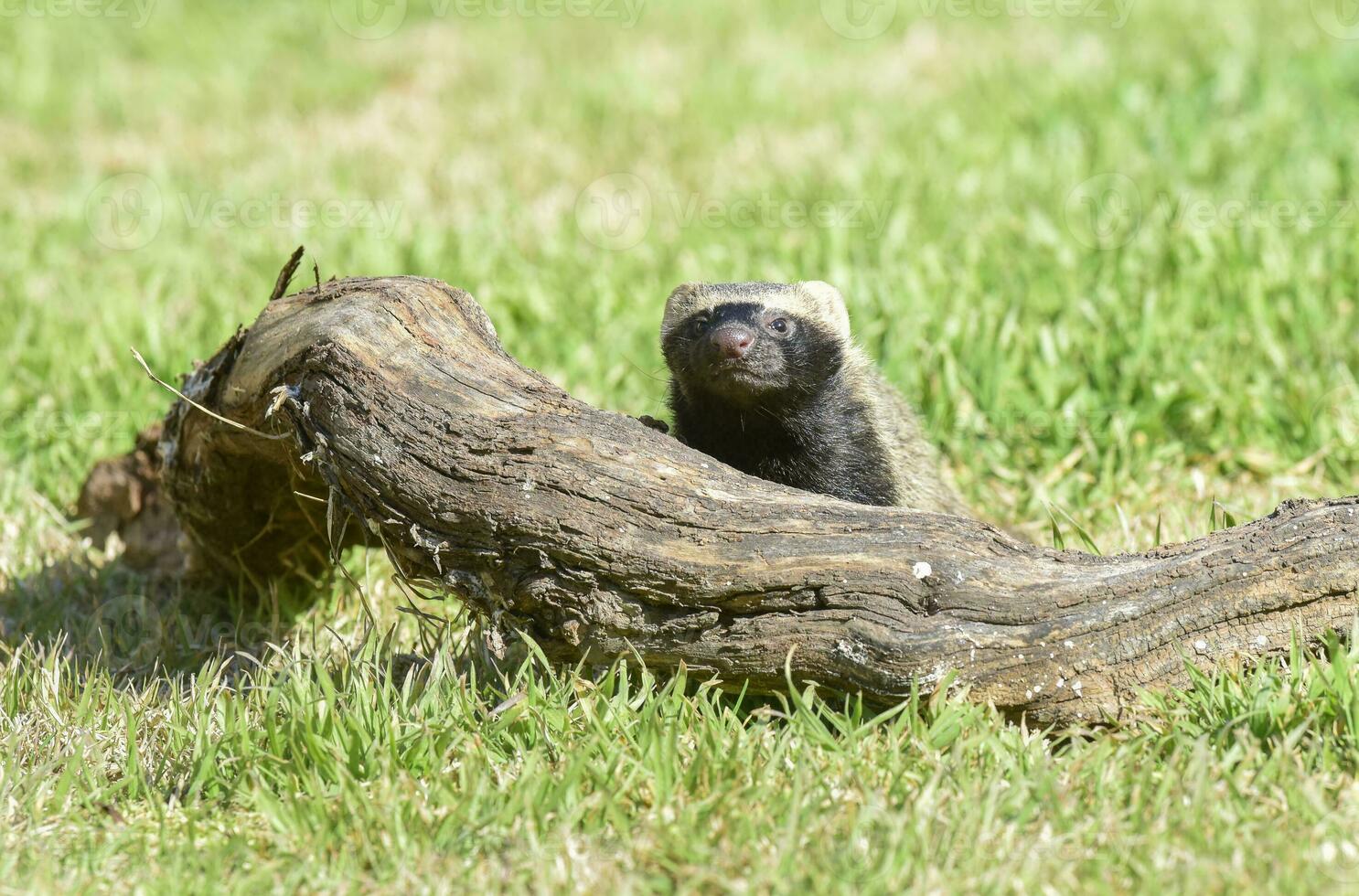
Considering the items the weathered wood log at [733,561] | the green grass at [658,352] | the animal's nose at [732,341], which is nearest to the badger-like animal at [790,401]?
the animal's nose at [732,341]

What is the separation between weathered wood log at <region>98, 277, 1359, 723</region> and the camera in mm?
3570

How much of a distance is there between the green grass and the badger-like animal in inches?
27.4

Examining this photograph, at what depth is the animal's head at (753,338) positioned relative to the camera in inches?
187

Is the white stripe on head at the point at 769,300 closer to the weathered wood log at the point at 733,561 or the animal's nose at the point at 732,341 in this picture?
the animal's nose at the point at 732,341

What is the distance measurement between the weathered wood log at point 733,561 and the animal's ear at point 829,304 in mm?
1595

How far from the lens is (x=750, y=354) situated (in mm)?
4723

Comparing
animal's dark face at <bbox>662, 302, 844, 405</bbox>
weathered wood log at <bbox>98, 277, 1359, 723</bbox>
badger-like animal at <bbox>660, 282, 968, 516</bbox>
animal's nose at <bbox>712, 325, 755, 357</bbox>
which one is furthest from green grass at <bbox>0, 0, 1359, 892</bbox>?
animal's nose at <bbox>712, 325, 755, 357</bbox>

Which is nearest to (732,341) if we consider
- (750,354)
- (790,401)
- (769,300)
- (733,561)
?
(750,354)

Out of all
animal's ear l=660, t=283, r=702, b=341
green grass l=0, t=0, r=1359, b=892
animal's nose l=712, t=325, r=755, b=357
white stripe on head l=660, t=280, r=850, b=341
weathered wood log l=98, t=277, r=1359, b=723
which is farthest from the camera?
animal's ear l=660, t=283, r=702, b=341

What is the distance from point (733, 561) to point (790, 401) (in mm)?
1400

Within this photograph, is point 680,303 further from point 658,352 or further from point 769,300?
point 658,352

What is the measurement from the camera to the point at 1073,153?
8.77 metres

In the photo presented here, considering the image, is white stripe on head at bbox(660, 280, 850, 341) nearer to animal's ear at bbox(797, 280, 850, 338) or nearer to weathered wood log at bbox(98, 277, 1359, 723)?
animal's ear at bbox(797, 280, 850, 338)

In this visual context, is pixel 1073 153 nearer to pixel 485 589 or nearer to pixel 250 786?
pixel 485 589
